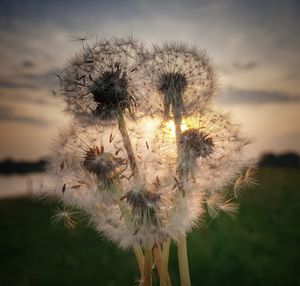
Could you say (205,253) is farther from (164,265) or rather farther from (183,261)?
(164,265)

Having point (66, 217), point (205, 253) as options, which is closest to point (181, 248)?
point (66, 217)

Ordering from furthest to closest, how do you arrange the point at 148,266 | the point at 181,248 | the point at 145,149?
the point at 145,149
the point at 181,248
the point at 148,266

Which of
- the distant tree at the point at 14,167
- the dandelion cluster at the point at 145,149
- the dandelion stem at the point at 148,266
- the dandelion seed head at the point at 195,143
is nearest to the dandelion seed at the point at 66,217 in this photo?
the dandelion cluster at the point at 145,149

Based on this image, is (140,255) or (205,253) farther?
(205,253)

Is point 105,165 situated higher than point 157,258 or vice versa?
point 105,165

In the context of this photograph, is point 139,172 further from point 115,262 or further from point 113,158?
point 115,262

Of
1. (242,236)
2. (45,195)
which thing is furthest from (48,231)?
(45,195)

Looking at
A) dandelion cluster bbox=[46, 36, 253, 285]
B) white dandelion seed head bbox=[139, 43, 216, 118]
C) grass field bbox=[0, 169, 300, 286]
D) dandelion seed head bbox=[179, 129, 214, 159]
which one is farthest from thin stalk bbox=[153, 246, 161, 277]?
grass field bbox=[0, 169, 300, 286]
